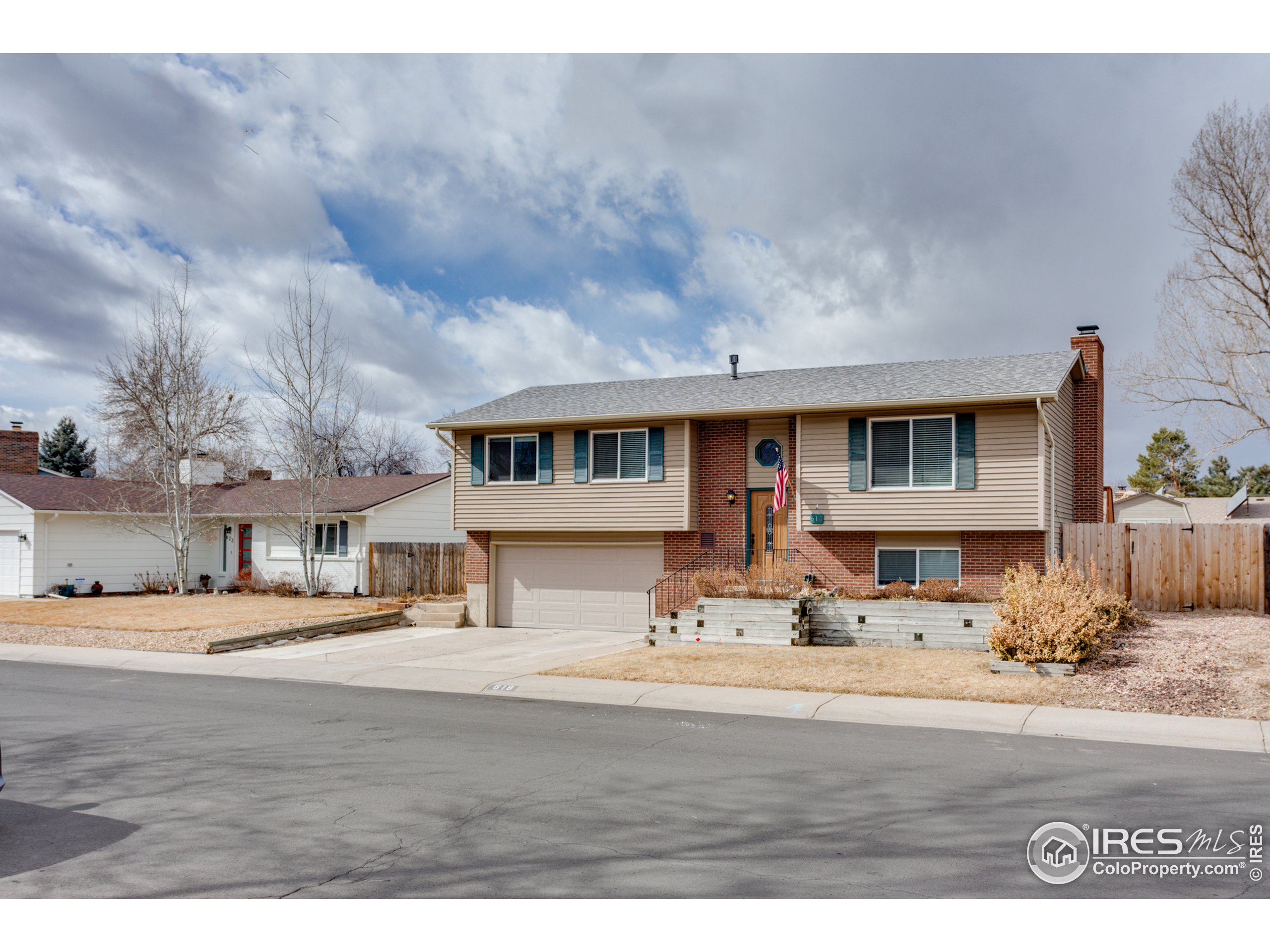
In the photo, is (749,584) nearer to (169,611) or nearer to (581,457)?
(581,457)

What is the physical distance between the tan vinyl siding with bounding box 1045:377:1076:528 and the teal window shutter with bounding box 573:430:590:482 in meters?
10.4

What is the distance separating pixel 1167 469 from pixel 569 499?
51.3 metres

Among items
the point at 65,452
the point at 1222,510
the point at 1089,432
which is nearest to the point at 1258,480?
the point at 1222,510

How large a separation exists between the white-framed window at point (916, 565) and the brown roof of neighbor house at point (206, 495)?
17.8 meters

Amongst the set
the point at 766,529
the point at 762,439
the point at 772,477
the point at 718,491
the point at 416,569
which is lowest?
the point at 416,569

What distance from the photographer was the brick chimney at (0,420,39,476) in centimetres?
3512

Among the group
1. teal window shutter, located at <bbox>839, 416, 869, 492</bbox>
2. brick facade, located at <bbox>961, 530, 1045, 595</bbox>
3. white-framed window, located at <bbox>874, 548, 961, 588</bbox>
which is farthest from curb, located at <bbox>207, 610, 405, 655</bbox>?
brick facade, located at <bbox>961, 530, 1045, 595</bbox>

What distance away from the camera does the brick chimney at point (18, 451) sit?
115 ft

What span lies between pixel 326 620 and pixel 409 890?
16.8m

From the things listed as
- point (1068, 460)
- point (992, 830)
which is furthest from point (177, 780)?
point (1068, 460)

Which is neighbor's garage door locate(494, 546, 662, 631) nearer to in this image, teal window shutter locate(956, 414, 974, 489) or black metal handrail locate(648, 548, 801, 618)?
black metal handrail locate(648, 548, 801, 618)

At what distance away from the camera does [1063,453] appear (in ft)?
66.5

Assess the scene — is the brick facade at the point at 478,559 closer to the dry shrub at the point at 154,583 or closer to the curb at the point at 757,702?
the curb at the point at 757,702

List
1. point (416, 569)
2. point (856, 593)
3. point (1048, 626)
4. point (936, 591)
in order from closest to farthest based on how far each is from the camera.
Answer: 1. point (1048, 626)
2. point (936, 591)
3. point (856, 593)
4. point (416, 569)
